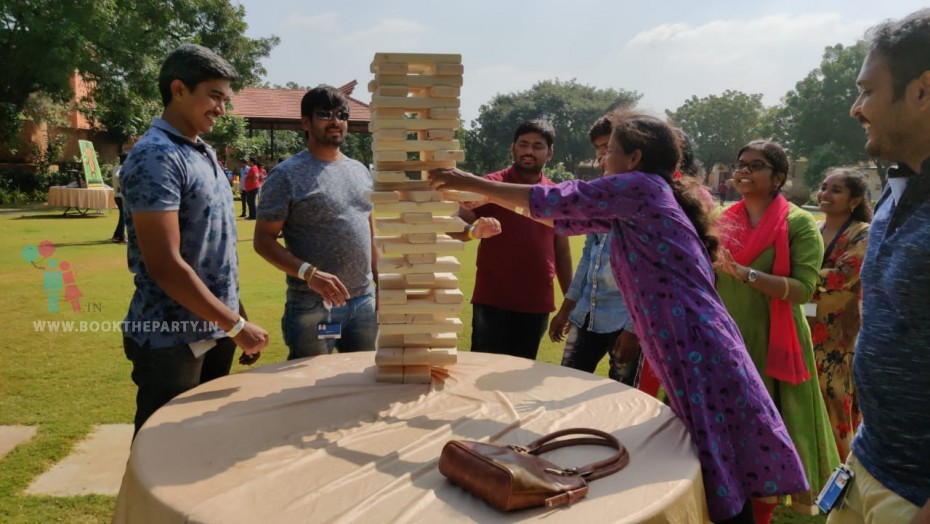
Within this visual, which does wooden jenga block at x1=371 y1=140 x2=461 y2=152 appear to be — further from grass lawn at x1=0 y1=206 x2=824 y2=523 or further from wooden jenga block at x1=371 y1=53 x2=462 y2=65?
grass lawn at x1=0 y1=206 x2=824 y2=523

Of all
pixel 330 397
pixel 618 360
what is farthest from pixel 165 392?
pixel 618 360

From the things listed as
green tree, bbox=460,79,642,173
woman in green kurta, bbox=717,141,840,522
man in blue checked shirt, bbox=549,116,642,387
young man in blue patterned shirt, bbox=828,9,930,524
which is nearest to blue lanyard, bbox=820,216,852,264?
woman in green kurta, bbox=717,141,840,522

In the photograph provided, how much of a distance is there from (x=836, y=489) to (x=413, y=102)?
66.3 inches

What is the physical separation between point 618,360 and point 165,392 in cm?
214

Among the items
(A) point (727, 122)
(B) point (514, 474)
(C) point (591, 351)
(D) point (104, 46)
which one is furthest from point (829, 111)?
(B) point (514, 474)

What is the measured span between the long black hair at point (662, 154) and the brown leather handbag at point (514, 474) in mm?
835

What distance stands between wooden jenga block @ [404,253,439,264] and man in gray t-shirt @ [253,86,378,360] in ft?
2.27

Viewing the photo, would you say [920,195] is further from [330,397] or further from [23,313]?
[23,313]

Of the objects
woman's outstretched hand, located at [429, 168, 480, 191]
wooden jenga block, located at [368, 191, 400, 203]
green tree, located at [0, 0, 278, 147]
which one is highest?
green tree, located at [0, 0, 278, 147]

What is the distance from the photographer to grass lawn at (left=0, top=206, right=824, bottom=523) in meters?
3.07

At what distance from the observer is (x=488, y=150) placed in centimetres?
5647

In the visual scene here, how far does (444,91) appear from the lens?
7.03 ft

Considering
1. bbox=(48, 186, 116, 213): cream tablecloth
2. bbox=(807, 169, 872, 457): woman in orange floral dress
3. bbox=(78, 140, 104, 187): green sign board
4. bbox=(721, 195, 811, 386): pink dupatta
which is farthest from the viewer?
bbox=(78, 140, 104, 187): green sign board

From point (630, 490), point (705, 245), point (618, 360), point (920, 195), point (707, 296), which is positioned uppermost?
point (920, 195)
